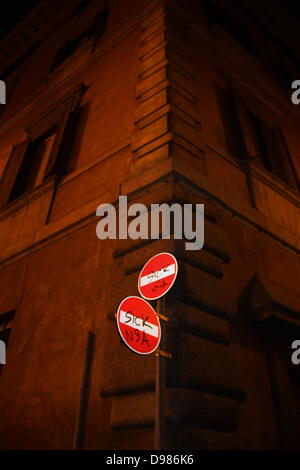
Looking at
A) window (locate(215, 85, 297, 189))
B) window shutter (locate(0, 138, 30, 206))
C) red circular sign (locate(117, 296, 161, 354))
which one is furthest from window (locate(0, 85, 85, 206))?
red circular sign (locate(117, 296, 161, 354))

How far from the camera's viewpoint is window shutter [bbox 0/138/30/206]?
7067mm

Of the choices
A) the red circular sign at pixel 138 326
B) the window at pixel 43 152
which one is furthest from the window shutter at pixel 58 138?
the red circular sign at pixel 138 326

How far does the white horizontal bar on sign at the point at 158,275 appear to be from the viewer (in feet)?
9.55

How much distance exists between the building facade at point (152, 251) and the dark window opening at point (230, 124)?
3 cm

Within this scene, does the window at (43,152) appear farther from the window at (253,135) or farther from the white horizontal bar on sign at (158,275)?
the white horizontal bar on sign at (158,275)

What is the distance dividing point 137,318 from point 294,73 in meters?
11.9

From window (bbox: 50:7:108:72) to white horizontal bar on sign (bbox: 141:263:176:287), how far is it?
8450 millimetres

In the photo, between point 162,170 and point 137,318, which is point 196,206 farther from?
point 137,318

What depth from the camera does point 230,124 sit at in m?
6.64

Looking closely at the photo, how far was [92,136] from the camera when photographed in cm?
632

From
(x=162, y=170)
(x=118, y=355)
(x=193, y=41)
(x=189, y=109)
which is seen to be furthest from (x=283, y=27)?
(x=118, y=355)
